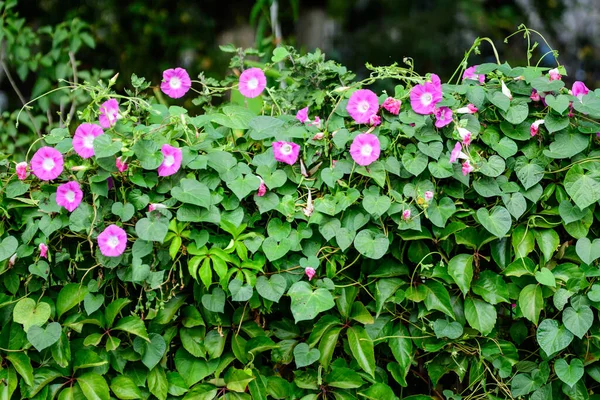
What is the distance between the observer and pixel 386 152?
1715 mm

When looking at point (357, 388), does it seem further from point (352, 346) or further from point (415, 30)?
point (415, 30)

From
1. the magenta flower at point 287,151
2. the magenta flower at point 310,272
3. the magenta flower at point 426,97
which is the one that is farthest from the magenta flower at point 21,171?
the magenta flower at point 426,97

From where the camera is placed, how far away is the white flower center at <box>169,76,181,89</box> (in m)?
1.84

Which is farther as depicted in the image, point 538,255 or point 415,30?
point 415,30

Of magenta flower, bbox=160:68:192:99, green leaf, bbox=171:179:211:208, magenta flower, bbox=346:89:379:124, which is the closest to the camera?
green leaf, bbox=171:179:211:208

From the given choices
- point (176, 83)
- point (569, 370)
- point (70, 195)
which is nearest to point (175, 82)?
point (176, 83)

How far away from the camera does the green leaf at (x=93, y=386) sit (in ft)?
5.52

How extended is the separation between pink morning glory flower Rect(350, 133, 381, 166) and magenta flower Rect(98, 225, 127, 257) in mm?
570

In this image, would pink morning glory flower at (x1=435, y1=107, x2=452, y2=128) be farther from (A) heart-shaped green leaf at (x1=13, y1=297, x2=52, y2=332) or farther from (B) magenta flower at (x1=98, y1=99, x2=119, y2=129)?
(A) heart-shaped green leaf at (x1=13, y1=297, x2=52, y2=332)

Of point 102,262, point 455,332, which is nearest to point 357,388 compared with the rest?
point 455,332

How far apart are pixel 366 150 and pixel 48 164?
746mm

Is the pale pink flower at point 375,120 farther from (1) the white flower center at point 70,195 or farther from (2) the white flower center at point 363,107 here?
(1) the white flower center at point 70,195

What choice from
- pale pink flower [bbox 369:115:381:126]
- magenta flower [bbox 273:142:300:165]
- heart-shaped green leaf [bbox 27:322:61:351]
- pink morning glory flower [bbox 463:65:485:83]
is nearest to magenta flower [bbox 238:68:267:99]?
magenta flower [bbox 273:142:300:165]

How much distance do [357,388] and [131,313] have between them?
1.91ft
